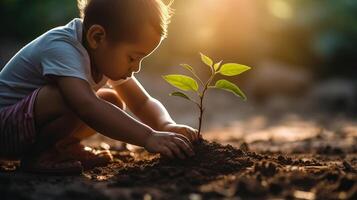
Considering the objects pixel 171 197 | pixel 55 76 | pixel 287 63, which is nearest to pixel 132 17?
pixel 55 76

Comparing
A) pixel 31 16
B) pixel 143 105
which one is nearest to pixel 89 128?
pixel 143 105

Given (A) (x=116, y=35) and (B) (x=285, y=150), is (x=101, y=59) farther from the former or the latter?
(B) (x=285, y=150)

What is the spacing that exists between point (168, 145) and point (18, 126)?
0.78 metres

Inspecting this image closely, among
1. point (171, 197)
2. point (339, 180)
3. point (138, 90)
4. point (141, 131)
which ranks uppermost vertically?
point (138, 90)

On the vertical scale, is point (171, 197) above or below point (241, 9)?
below

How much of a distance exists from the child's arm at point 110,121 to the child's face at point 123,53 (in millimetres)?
246

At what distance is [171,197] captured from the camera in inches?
79.1

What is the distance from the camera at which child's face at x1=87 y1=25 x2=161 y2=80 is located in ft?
8.98

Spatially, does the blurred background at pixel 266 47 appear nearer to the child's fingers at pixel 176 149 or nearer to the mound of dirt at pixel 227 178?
the mound of dirt at pixel 227 178

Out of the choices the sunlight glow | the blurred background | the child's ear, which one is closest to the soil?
the child's ear

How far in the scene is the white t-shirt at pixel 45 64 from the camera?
104 inches

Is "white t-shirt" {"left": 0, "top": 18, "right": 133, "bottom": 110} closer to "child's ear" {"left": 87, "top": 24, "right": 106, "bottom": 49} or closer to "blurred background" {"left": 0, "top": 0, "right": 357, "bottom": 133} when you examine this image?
"child's ear" {"left": 87, "top": 24, "right": 106, "bottom": 49}

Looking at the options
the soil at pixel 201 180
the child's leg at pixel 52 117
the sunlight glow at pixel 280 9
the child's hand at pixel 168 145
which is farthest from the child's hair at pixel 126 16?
the sunlight glow at pixel 280 9

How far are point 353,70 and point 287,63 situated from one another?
1.13 meters
